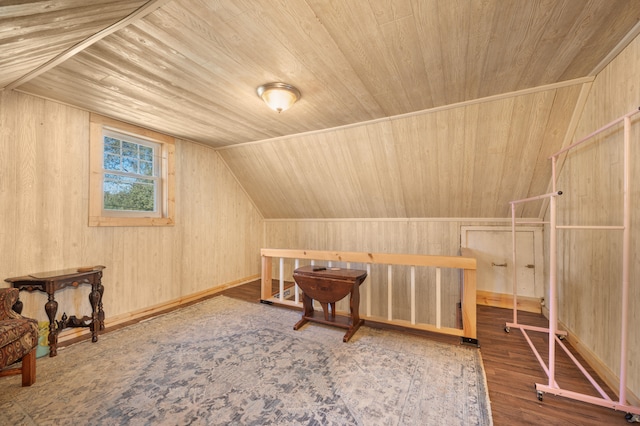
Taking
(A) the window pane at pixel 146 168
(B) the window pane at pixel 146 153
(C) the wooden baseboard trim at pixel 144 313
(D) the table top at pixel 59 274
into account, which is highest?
(B) the window pane at pixel 146 153

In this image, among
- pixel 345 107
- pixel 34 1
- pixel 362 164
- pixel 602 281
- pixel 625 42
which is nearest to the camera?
pixel 34 1

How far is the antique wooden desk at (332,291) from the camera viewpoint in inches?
97.7

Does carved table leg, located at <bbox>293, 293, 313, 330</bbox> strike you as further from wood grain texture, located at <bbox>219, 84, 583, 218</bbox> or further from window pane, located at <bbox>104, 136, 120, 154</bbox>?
window pane, located at <bbox>104, 136, 120, 154</bbox>

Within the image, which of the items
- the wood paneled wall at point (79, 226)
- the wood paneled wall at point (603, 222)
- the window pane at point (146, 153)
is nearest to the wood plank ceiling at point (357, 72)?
the wood paneled wall at point (603, 222)

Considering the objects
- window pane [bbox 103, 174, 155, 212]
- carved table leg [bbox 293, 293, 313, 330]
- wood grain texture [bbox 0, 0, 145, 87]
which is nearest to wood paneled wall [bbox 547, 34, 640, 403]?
carved table leg [bbox 293, 293, 313, 330]

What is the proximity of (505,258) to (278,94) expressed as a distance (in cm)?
357

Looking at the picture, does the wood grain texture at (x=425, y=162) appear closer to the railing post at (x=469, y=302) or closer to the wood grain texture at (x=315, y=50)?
the wood grain texture at (x=315, y=50)

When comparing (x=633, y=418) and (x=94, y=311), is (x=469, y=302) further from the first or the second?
(x=94, y=311)

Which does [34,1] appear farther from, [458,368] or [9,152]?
[458,368]

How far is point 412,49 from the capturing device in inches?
66.5

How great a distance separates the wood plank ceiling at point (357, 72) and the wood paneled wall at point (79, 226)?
0.32 metres

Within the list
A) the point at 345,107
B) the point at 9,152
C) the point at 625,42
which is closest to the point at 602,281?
the point at 625,42

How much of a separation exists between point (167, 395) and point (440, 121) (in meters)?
3.33

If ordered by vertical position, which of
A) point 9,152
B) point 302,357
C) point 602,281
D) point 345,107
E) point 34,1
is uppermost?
point 345,107
